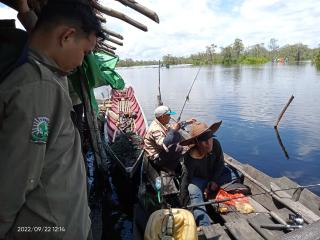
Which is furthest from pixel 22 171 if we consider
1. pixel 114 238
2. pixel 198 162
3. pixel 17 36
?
pixel 114 238

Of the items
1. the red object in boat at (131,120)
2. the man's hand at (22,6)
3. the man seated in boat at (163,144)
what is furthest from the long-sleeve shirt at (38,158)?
the red object in boat at (131,120)

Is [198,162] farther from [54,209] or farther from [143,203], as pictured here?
[54,209]

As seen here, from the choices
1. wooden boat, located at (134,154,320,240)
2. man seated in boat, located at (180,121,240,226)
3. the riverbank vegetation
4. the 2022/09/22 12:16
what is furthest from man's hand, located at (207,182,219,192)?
the riverbank vegetation

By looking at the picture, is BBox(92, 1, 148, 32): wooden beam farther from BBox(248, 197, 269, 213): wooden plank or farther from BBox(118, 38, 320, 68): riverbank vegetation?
BBox(118, 38, 320, 68): riverbank vegetation

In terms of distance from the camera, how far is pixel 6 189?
1.24m

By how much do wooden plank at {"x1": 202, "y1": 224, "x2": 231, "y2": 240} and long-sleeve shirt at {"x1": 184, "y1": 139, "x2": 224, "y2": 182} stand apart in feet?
3.28

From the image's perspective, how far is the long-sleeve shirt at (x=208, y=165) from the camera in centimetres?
506

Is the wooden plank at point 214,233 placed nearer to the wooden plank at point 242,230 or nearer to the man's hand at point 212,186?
the wooden plank at point 242,230

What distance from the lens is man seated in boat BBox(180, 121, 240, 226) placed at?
4868 millimetres

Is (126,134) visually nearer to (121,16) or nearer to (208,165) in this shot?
(208,165)

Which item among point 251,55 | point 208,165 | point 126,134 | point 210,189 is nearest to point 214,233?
point 210,189

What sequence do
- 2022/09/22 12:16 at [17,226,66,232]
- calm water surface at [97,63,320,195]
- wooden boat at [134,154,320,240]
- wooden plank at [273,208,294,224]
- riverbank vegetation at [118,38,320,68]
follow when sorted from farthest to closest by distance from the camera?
riverbank vegetation at [118,38,320,68] → calm water surface at [97,63,320,195] → wooden plank at [273,208,294,224] → wooden boat at [134,154,320,240] → 2022/09/22 12:16 at [17,226,66,232]

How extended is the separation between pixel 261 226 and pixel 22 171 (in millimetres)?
3752

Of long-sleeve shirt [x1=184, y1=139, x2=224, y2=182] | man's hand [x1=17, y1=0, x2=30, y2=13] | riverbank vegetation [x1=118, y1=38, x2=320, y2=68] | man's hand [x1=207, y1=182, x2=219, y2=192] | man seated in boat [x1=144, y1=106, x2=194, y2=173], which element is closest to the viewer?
man's hand [x1=17, y1=0, x2=30, y2=13]
